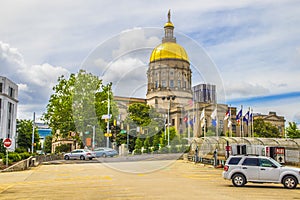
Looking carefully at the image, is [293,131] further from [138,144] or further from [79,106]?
[79,106]

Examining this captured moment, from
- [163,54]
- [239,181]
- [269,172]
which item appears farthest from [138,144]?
[269,172]

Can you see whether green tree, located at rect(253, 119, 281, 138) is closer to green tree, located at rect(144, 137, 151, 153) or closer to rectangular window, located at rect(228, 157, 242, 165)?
green tree, located at rect(144, 137, 151, 153)

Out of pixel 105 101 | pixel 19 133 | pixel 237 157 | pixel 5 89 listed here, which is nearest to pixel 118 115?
pixel 105 101

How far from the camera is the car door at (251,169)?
747 inches

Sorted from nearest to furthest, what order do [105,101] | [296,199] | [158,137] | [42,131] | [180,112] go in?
[296,199]
[105,101]
[158,137]
[180,112]
[42,131]

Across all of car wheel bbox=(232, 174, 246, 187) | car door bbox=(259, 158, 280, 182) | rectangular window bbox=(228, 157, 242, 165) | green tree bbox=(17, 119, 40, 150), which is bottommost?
car wheel bbox=(232, 174, 246, 187)

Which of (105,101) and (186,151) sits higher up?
(105,101)

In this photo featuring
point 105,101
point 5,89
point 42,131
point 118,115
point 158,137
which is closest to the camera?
point 118,115

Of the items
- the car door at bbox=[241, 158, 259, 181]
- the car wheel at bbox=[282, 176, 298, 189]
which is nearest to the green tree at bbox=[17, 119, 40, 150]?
the car door at bbox=[241, 158, 259, 181]

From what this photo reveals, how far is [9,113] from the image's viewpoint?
85000 mm

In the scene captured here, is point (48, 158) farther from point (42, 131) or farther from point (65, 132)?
point (42, 131)

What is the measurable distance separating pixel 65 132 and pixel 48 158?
9670mm

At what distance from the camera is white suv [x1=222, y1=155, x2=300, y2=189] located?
18469 mm

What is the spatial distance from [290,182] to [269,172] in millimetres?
1078
